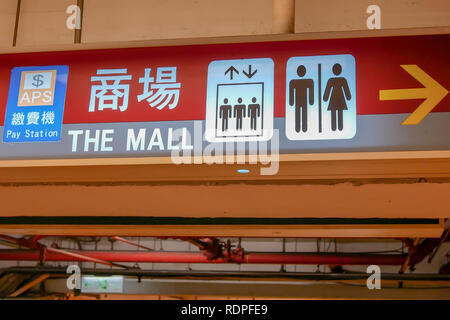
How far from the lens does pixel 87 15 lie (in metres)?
2.24

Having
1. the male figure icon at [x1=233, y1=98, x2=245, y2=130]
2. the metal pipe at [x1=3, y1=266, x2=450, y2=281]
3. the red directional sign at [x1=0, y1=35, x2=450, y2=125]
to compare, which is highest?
the red directional sign at [x1=0, y1=35, x2=450, y2=125]

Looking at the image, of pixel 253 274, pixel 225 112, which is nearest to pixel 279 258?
pixel 253 274

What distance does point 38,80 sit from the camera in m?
1.95

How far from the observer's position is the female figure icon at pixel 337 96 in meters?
1.72

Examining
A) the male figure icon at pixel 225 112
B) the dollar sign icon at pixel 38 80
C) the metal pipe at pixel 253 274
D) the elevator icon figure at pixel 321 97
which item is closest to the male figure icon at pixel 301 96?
the elevator icon figure at pixel 321 97

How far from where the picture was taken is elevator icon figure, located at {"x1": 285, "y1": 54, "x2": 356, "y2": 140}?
1.72 metres

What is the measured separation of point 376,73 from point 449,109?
26 cm

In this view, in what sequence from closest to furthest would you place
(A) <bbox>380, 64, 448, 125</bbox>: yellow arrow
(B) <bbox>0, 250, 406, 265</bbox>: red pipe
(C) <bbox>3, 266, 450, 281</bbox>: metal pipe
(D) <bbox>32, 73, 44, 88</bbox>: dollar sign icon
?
(A) <bbox>380, 64, 448, 125</bbox>: yellow arrow, (D) <bbox>32, 73, 44, 88</bbox>: dollar sign icon, (C) <bbox>3, 266, 450, 281</bbox>: metal pipe, (B) <bbox>0, 250, 406, 265</bbox>: red pipe

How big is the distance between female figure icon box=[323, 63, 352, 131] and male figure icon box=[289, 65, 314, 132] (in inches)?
2.2

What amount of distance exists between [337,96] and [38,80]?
1075mm

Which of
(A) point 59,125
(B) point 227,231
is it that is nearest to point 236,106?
(A) point 59,125

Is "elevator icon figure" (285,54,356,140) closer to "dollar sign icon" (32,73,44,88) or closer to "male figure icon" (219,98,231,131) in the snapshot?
"male figure icon" (219,98,231,131)

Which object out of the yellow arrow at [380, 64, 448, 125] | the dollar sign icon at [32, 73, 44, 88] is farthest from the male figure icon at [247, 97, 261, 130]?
the dollar sign icon at [32, 73, 44, 88]
